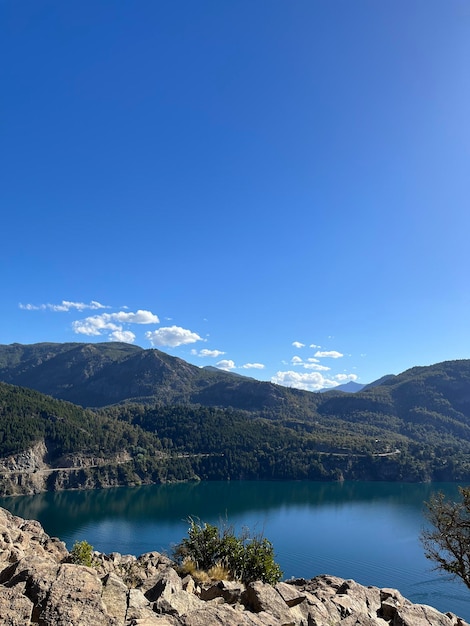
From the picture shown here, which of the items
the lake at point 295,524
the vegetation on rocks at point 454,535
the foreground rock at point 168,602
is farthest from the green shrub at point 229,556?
the lake at point 295,524

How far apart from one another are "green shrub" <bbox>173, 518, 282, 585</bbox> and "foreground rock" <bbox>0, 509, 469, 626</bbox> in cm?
192

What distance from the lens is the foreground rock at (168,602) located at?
984 cm

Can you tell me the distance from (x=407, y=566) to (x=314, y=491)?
351 feet

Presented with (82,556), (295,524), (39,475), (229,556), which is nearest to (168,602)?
(82,556)

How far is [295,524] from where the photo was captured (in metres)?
131

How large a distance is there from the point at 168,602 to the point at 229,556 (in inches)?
499

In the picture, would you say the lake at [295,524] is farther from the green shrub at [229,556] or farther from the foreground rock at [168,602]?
the foreground rock at [168,602]

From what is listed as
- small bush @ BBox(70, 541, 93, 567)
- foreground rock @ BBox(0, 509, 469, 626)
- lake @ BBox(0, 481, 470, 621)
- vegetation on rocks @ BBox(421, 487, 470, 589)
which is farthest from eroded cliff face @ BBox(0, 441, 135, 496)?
vegetation on rocks @ BBox(421, 487, 470, 589)

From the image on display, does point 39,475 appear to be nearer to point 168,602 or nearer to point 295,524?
point 295,524

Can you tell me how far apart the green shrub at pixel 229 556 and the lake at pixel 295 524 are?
3087 cm

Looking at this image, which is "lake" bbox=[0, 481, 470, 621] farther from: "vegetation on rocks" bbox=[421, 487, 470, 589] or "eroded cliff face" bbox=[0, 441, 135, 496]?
"vegetation on rocks" bbox=[421, 487, 470, 589]

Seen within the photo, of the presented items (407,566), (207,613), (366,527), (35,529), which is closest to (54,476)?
(366,527)

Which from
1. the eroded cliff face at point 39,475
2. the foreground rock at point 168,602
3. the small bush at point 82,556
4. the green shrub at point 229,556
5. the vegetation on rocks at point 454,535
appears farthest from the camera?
the eroded cliff face at point 39,475

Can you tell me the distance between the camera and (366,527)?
128 m
